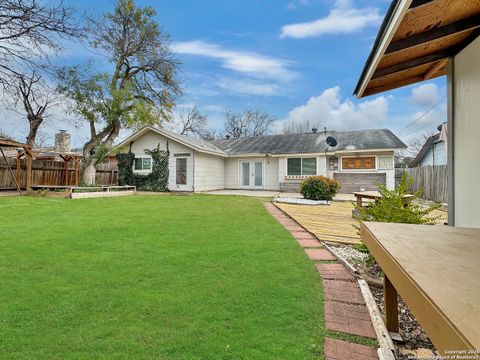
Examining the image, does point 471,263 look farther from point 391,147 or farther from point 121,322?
point 391,147

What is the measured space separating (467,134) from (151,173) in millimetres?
15805

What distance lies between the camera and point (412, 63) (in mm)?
3281

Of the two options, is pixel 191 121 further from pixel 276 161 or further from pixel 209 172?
pixel 276 161

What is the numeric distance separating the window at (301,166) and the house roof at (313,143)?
0.54 m

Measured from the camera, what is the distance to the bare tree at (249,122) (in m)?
36.6

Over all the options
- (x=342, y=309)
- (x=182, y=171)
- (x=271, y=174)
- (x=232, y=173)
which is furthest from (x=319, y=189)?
(x=342, y=309)

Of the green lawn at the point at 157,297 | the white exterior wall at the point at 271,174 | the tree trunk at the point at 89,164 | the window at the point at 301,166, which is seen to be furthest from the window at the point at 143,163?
the green lawn at the point at 157,297

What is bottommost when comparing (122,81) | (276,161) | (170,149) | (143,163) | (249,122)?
(143,163)

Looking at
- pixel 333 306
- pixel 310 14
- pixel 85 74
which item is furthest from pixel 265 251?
pixel 85 74

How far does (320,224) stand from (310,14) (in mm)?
11135

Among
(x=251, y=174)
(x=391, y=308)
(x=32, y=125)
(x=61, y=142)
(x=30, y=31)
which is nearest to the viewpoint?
(x=391, y=308)

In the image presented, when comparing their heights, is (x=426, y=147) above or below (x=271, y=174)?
above

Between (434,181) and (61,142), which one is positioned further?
(61,142)

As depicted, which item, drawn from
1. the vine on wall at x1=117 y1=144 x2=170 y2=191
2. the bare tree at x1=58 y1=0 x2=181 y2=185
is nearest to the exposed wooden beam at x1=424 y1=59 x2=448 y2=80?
the vine on wall at x1=117 y1=144 x2=170 y2=191
